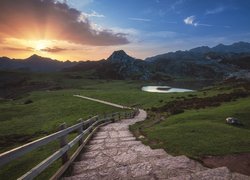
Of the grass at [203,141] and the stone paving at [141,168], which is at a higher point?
the stone paving at [141,168]

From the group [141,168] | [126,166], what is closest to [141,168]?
[141,168]

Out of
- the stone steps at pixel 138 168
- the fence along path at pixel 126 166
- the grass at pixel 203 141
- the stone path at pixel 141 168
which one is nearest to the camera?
the fence along path at pixel 126 166

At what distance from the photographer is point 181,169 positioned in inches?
343

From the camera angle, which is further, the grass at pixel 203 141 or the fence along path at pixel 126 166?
the grass at pixel 203 141

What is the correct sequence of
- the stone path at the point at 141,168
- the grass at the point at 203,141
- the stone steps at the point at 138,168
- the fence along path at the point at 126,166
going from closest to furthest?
1. the fence along path at the point at 126,166
2. the stone path at the point at 141,168
3. the stone steps at the point at 138,168
4. the grass at the point at 203,141

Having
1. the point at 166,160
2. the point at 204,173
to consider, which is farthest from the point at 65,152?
the point at 204,173

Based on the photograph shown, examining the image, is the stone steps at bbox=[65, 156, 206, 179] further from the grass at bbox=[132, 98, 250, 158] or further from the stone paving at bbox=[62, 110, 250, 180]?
the grass at bbox=[132, 98, 250, 158]

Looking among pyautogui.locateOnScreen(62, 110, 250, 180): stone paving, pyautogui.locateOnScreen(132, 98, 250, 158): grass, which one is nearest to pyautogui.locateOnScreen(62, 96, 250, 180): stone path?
pyautogui.locateOnScreen(62, 110, 250, 180): stone paving

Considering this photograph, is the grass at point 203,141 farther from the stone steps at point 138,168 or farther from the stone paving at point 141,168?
the stone steps at point 138,168

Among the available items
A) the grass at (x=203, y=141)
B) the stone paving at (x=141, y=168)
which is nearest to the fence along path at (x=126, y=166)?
the stone paving at (x=141, y=168)

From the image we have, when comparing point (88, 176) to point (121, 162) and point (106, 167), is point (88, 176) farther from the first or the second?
point (121, 162)

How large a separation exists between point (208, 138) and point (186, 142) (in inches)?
84.5

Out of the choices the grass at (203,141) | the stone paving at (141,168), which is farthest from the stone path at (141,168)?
the grass at (203,141)

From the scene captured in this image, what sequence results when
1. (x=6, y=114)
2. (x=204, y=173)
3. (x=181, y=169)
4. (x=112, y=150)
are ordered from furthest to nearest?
(x=6, y=114), (x=112, y=150), (x=181, y=169), (x=204, y=173)
